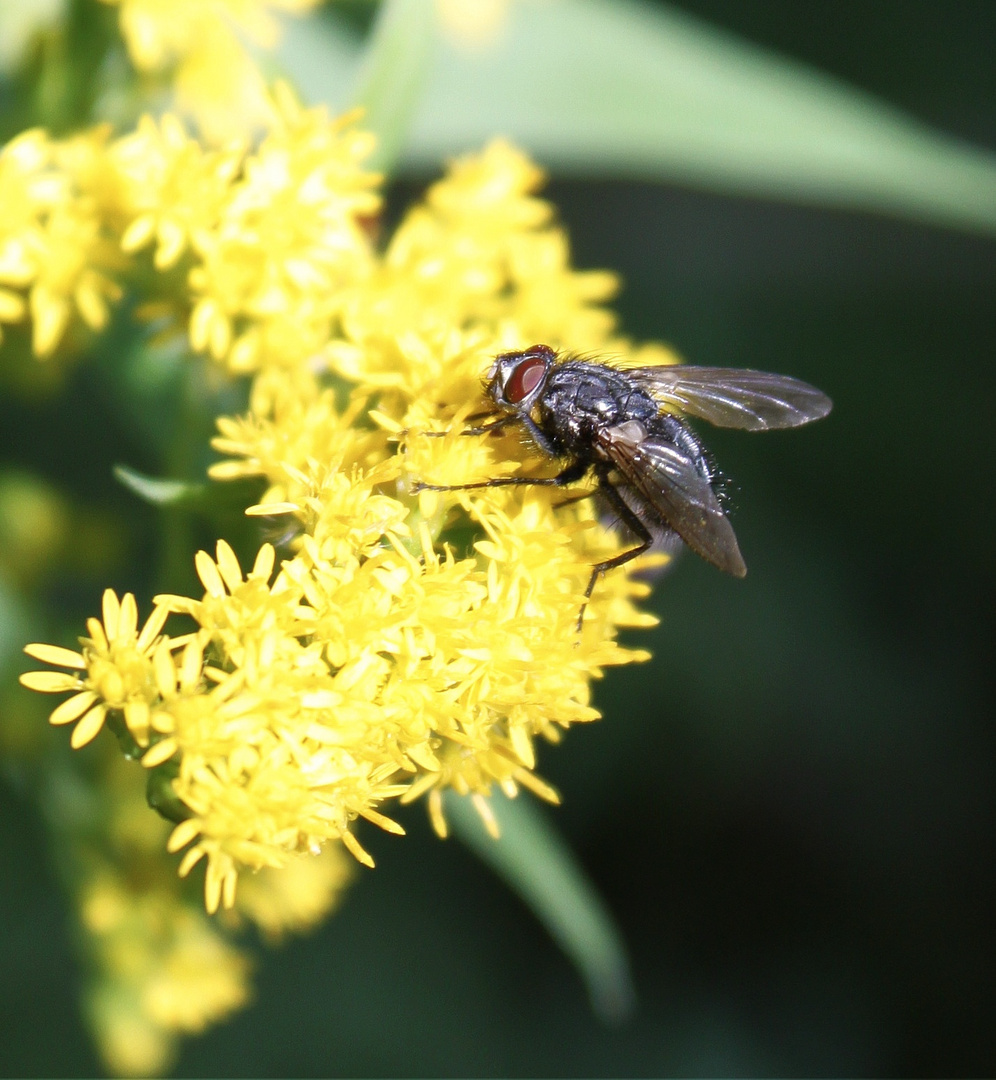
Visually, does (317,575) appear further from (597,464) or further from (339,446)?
(597,464)

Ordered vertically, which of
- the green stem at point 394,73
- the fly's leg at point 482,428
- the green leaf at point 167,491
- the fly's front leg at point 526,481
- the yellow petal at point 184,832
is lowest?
the yellow petal at point 184,832

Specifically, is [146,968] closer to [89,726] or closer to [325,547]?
[89,726]

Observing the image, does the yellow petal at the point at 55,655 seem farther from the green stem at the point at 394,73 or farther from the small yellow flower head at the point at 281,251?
the green stem at the point at 394,73

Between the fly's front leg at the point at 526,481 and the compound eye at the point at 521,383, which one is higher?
the compound eye at the point at 521,383

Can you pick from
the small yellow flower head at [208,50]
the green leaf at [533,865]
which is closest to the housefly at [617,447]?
the green leaf at [533,865]

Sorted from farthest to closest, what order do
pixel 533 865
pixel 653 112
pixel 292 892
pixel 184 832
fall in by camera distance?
pixel 653 112, pixel 292 892, pixel 533 865, pixel 184 832

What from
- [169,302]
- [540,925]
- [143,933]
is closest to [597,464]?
[169,302]

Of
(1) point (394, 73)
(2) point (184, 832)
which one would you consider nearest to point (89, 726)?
(2) point (184, 832)

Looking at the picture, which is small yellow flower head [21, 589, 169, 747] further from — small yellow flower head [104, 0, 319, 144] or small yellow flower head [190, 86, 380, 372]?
small yellow flower head [104, 0, 319, 144]

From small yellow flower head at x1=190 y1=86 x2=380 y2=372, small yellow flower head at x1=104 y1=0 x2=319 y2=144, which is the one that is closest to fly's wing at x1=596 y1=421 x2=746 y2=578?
small yellow flower head at x1=190 y1=86 x2=380 y2=372
